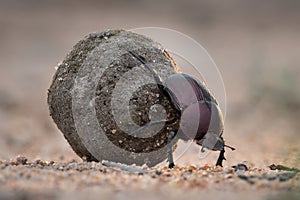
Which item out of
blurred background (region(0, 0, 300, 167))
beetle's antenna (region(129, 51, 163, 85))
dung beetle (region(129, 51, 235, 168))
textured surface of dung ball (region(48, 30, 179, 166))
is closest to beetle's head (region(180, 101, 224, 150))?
dung beetle (region(129, 51, 235, 168))

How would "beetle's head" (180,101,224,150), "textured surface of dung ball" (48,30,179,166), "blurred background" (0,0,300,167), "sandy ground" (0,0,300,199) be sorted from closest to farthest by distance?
"sandy ground" (0,0,300,199), "beetle's head" (180,101,224,150), "textured surface of dung ball" (48,30,179,166), "blurred background" (0,0,300,167)

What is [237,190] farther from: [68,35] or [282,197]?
[68,35]

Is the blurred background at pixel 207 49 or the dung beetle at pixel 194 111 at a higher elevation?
the blurred background at pixel 207 49

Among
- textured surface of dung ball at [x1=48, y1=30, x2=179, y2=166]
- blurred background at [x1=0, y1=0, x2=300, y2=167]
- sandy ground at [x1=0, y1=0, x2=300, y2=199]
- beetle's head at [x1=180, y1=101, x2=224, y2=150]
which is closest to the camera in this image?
sandy ground at [x1=0, y1=0, x2=300, y2=199]

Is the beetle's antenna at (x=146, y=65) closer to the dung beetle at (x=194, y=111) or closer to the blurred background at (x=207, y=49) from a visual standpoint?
the dung beetle at (x=194, y=111)

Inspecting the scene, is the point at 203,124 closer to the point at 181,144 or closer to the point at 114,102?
the point at 181,144

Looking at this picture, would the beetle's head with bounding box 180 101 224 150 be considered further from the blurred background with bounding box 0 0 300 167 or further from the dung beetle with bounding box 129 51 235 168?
the blurred background with bounding box 0 0 300 167

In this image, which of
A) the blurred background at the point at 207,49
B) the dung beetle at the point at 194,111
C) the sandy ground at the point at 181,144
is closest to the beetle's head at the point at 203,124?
the dung beetle at the point at 194,111

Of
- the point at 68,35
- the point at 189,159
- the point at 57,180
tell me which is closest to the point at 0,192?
the point at 57,180
